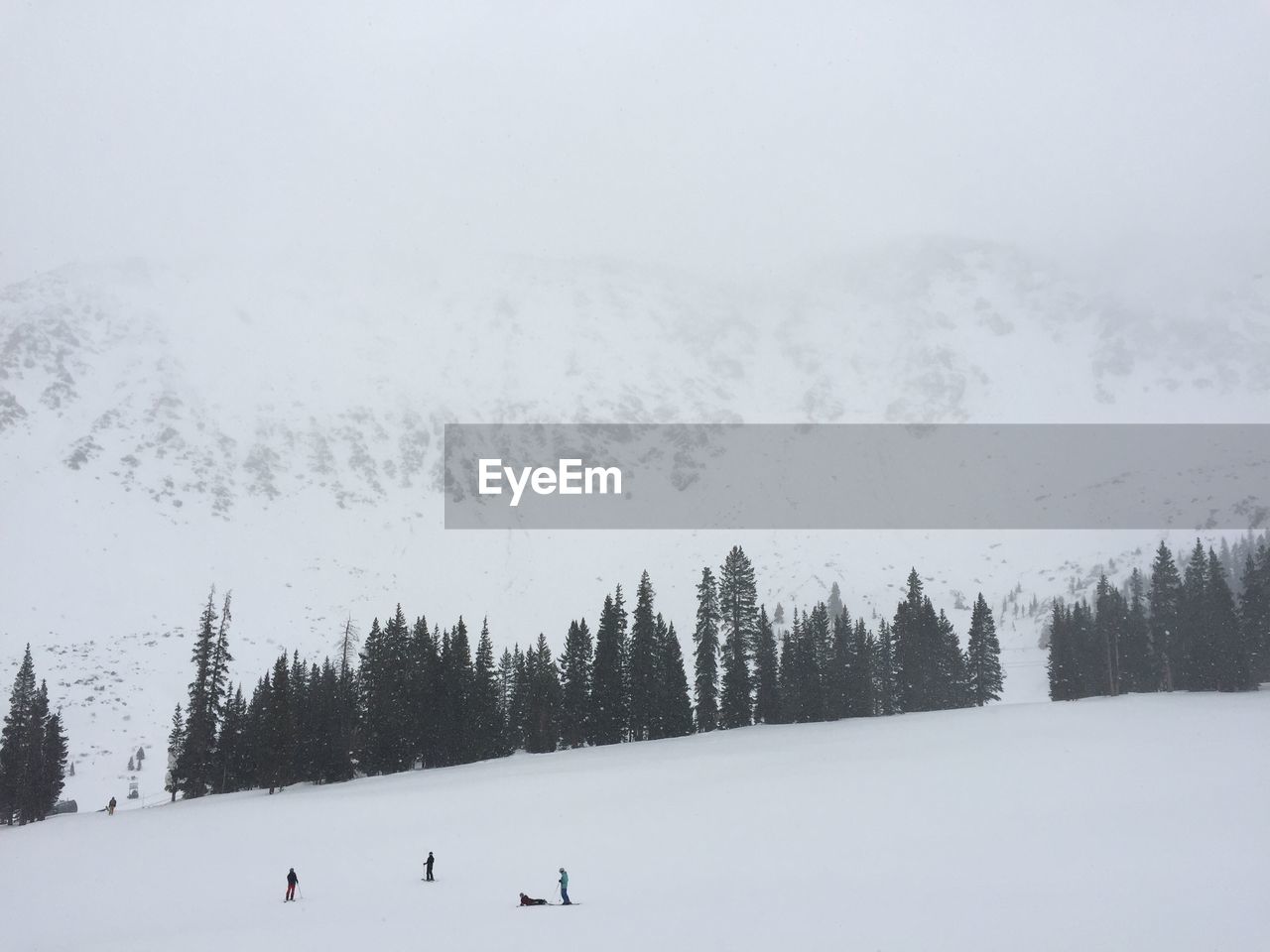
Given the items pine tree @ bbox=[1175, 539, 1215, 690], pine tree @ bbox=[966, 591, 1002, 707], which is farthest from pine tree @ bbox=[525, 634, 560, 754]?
pine tree @ bbox=[1175, 539, 1215, 690]

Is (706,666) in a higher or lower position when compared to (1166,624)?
lower

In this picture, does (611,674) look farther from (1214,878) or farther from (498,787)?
(1214,878)

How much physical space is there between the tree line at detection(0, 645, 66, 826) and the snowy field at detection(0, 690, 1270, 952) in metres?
16.3

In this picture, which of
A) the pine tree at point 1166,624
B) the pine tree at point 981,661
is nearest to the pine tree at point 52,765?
the pine tree at point 981,661

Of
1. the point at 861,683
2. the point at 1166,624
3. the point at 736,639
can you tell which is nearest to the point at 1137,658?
the point at 1166,624

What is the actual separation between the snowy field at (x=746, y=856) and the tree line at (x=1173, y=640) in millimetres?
22372

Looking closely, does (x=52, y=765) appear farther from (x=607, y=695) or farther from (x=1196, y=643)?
(x=1196, y=643)

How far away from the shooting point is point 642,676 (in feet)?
232

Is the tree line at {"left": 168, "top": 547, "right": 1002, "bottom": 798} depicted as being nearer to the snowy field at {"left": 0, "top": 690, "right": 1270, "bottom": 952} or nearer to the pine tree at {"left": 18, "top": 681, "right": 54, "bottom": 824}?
the pine tree at {"left": 18, "top": 681, "right": 54, "bottom": 824}

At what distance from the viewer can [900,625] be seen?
8206 cm

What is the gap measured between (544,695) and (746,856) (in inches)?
1775

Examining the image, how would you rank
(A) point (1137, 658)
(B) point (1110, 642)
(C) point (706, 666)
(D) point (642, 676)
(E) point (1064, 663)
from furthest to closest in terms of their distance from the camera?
(E) point (1064, 663) < (B) point (1110, 642) < (A) point (1137, 658) < (C) point (706, 666) < (D) point (642, 676)

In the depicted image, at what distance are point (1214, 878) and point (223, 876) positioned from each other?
32972 millimetres

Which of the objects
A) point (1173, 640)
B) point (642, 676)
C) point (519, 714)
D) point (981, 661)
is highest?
point (1173, 640)
